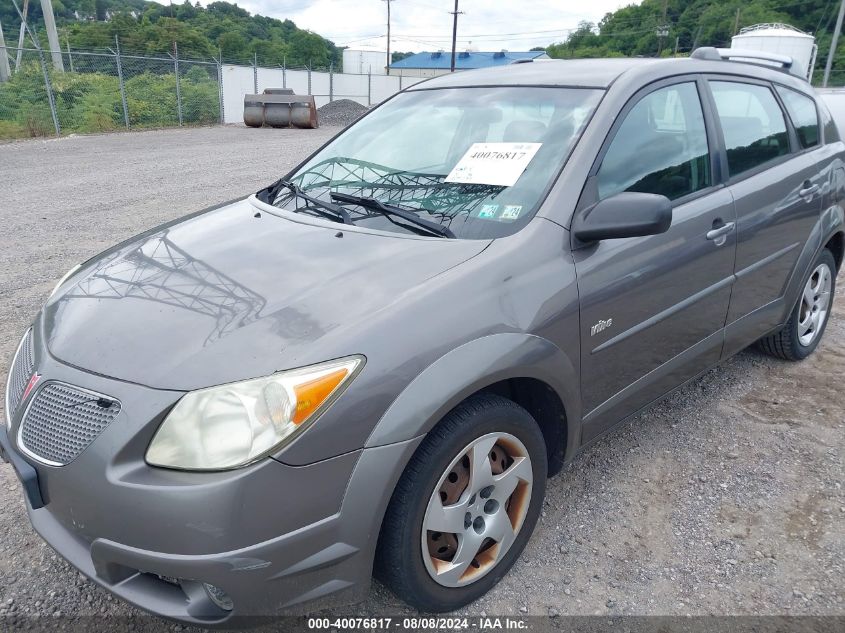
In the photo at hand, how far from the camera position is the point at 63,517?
1869mm

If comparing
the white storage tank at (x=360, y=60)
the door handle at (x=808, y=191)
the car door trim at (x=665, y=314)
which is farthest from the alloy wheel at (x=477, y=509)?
the white storage tank at (x=360, y=60)

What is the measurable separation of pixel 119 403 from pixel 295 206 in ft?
4.32

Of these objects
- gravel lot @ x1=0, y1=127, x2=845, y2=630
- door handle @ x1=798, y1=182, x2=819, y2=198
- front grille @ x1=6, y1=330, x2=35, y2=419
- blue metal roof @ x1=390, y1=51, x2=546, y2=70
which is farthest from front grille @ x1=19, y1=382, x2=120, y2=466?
blue metal roof @ x1=390, y1=51, x2=546, y2=70

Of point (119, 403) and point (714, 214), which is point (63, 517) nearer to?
point (119, 403)

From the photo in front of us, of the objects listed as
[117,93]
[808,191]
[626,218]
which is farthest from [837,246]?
[117,93]

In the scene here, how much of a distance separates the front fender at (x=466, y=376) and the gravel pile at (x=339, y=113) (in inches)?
939

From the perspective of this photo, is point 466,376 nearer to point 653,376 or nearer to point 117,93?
point 653,376

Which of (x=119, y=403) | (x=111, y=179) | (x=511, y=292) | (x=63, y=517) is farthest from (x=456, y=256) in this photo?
(x=111, y=179)

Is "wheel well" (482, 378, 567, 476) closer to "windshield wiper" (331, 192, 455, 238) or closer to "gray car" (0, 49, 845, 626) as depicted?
"gray car" (0, 49, 845, 626)

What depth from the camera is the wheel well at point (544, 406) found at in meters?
2.32

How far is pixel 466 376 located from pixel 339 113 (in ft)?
85.4

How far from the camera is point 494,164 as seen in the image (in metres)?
2.60

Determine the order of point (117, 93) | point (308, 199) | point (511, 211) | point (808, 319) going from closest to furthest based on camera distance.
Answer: point (511, 211) → point (308, 199) → point (808, 319) → point (117, 93)

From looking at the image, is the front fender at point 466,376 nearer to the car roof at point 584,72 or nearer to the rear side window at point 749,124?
the car roof at point 584,72
